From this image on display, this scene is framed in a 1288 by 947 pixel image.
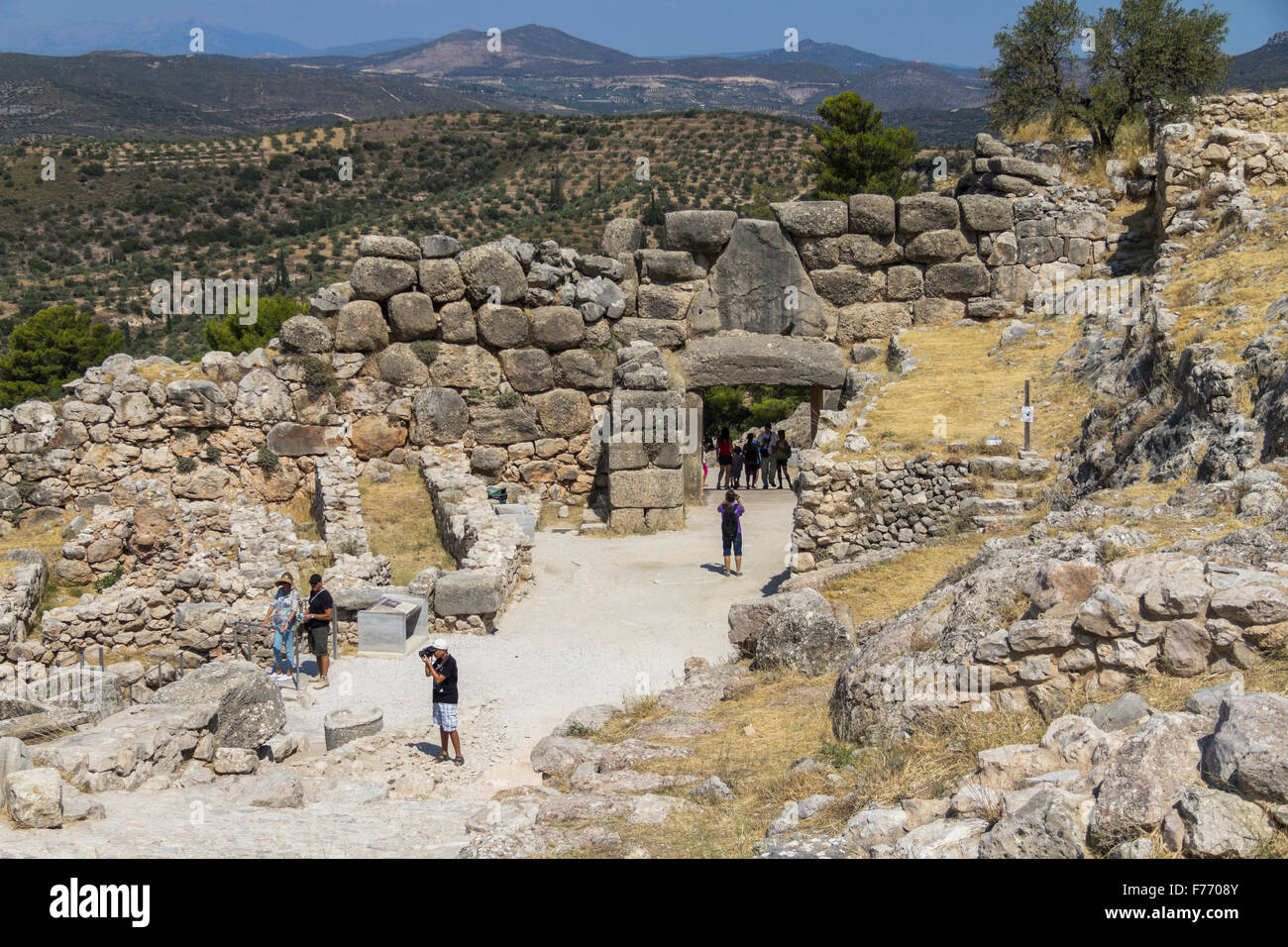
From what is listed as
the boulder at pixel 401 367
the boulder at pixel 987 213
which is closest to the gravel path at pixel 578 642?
the boulder at pixel 401 367

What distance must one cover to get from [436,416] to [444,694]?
30.1 feet

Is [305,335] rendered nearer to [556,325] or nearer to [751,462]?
[556,325]

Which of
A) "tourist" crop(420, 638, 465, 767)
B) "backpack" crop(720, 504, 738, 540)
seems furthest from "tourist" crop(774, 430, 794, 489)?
"tourist" crop(420, 638, 465, 767)

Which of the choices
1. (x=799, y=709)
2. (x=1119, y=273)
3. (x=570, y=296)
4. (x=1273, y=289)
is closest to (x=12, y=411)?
(x=570, y=296)

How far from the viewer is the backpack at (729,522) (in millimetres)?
13250

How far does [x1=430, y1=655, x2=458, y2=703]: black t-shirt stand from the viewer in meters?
8.05

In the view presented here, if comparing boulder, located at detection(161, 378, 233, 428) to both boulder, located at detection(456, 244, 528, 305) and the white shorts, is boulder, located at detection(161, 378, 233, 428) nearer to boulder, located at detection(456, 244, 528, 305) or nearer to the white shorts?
boulder, located at detection(456, 244, 528, 305)

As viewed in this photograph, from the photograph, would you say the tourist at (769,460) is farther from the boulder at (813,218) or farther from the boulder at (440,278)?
the boulder at (440,278)

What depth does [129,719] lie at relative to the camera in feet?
24.0

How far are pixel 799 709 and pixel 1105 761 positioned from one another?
128 inches

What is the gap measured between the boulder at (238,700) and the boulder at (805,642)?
12.0 ft

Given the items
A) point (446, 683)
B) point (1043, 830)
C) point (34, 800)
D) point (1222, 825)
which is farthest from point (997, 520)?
point (34, 800)

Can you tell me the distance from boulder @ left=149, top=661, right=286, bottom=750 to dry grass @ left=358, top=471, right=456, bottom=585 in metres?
4.43

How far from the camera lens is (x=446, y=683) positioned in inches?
320
